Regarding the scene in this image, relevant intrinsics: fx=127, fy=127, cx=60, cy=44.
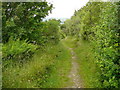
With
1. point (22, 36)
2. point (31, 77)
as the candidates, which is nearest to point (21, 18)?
point (22, 36)

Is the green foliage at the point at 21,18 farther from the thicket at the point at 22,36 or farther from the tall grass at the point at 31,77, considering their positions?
the tall grass at the point at 31,77

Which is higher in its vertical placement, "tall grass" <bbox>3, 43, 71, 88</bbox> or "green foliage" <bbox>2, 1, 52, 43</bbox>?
"green foliage" <bbox>2, 1, 52, 43</bbox>

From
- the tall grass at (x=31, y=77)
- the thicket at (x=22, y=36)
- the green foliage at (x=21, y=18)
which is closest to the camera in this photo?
the tall grass at (x=31, y=77)

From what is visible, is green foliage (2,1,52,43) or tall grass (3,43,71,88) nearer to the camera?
tall grass (3,43,71,88)

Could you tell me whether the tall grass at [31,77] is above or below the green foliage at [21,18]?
below

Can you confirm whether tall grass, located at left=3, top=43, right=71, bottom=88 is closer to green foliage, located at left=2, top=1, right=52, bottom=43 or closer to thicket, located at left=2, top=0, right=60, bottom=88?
thicket, located at left=2, top=0, right=60, bottom=88

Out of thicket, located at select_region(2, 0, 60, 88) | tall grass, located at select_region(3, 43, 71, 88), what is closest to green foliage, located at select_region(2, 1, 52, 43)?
thicket, located at select_region(2, 0, 60, 88)

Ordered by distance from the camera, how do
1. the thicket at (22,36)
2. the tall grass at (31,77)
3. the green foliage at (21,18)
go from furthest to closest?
1. the green foliage at (21,18)
2. the thicket at (22,36)
3. the tall grass at (31,77)

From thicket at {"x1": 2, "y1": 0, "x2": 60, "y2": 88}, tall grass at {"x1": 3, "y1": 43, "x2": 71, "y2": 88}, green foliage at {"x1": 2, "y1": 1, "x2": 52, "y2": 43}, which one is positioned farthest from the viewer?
green foliage at {"x1": 2, "y1": 1, "x2": 52, "y2": 43}

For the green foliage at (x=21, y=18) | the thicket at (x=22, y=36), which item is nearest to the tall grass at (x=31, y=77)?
the thicket at (x=22, y=36)

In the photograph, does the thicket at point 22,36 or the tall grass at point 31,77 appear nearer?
the tall grass at point 31,77

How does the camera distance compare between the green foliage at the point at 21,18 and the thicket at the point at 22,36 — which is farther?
the green foliage at the point at 21,18

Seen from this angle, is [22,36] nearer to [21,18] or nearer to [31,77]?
[21,18]

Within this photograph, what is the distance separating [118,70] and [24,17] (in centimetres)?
1029
